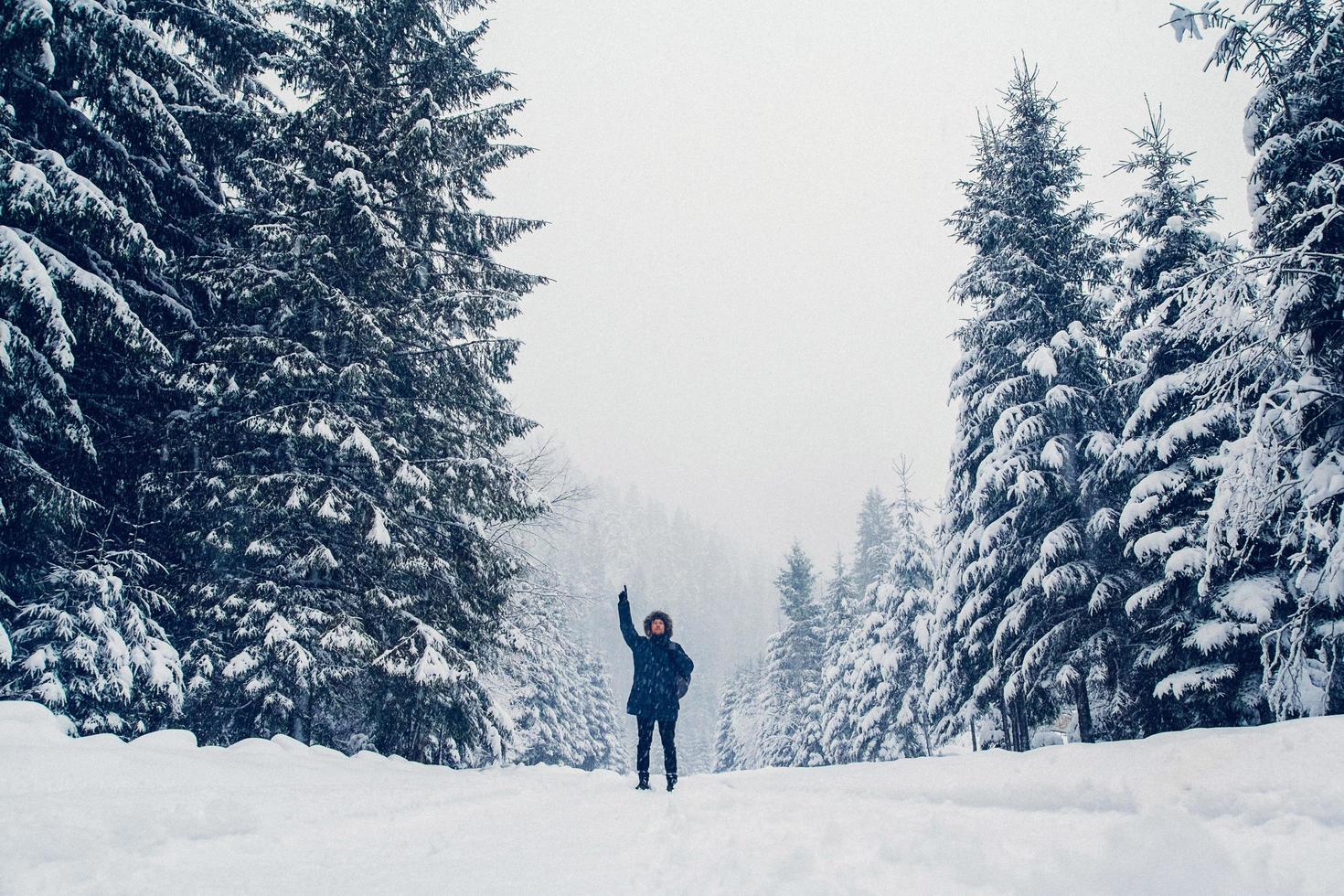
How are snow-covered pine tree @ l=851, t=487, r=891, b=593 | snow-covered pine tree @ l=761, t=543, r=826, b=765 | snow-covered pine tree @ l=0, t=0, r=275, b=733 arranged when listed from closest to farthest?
snow-covered pine tree @ l=0, t=0, r=275, b=733 → snow-covered pine tree @ l=761, t=543, r=826, b=765 → snow-covered pine tree @ l=851, t=487, r=891, b=593

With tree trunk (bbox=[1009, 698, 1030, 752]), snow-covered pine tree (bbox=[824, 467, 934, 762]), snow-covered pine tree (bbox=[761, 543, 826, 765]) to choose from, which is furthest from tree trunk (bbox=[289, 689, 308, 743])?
snow-covered pine tree (bbox=[761, 543, 826, 765])

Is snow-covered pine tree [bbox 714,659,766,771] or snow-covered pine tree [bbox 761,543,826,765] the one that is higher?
snow-covered pine tree [bbox 761,543,826,765]

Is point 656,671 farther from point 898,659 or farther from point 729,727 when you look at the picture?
point 729,727

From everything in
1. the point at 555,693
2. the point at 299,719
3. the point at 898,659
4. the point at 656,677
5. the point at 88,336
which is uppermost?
the point at 88,336

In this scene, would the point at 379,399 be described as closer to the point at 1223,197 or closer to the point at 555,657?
the point at 1223,197

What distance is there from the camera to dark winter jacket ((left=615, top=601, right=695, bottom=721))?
775cm

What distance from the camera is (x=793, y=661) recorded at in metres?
37.3

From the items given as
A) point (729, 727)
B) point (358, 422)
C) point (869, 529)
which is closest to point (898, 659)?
point (358, 422)

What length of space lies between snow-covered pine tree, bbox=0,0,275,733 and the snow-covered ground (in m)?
3.02

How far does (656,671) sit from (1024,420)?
10.0 m

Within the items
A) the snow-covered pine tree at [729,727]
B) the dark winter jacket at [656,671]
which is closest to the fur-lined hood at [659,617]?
the dark winter jacket at [656,671]

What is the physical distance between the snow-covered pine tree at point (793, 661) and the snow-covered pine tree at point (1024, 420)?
2027cm

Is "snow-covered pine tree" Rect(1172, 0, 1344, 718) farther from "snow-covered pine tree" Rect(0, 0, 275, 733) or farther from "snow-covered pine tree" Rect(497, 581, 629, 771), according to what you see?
"snow-covered pine tree" Rect(0, 0, 275, 733)

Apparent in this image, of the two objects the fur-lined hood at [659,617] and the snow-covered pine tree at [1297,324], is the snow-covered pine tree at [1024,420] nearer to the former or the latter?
the snow-covered pine tree at [1297,324]
